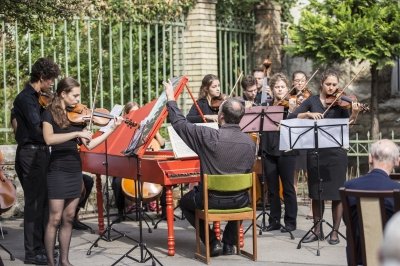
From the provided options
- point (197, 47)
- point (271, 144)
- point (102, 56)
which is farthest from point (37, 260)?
point (197, 47)

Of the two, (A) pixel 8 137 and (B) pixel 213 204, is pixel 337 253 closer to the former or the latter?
(B) pixel 213 204

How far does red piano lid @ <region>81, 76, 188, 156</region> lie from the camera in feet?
26.2

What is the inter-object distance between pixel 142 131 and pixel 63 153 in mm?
1070

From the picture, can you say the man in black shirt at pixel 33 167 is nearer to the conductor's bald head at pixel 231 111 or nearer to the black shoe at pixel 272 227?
the conductor's bald head at pixel 231 111

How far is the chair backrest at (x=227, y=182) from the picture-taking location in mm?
7633

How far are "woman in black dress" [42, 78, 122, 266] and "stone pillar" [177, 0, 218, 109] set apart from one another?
265 inches

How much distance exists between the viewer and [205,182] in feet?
25.0

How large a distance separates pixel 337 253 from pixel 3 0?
4.28m

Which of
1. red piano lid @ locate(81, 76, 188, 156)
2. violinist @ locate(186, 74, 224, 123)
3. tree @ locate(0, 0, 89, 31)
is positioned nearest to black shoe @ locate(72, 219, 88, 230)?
red piano lid @ locate(81, 76, 188, 156)

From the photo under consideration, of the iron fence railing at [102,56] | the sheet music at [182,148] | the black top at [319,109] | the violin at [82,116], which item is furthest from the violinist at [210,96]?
the violin at [82,116]

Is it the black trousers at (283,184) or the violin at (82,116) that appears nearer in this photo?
the violin at (82,116)

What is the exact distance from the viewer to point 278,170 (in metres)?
10.1

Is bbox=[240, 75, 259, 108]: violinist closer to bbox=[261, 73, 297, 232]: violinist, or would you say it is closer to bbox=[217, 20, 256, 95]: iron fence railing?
bbox=[261, 73, 297, 232]: violinist

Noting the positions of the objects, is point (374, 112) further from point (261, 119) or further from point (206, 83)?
point (261, 119)
